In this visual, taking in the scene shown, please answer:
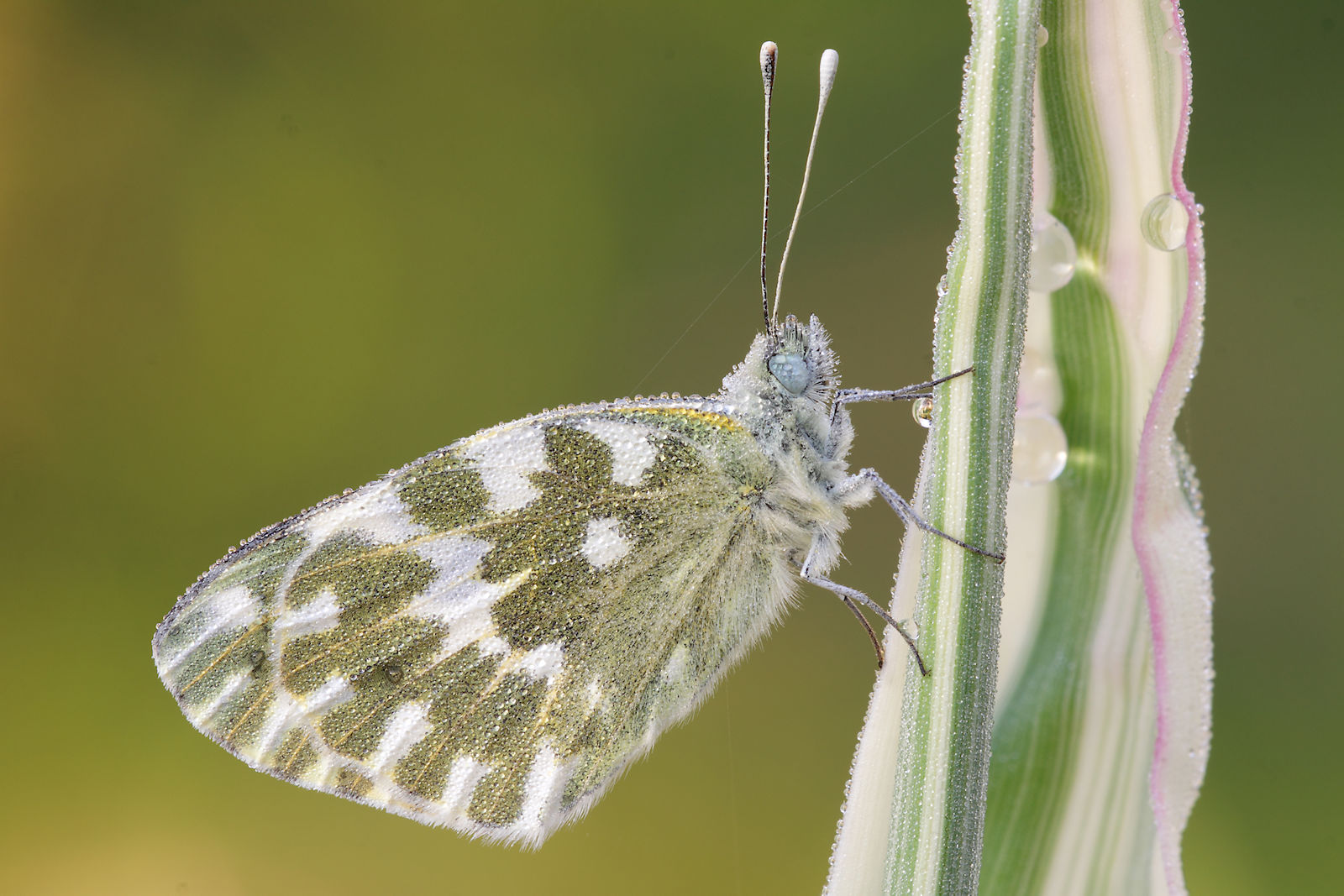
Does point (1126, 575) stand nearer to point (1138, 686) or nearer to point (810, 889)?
point (1138, 686)

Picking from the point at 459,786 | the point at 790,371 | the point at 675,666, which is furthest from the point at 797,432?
the point at 459,786

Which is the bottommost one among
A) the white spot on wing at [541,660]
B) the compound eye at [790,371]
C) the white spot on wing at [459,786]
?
the white spot on wing at [459,786]

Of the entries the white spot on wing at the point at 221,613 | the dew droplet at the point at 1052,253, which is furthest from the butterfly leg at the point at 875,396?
the white spot on wing at the point at 221,613

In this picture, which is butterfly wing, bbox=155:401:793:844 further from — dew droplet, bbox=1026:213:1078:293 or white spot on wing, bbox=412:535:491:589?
dew droplet, bbox=1026:213:1078:293

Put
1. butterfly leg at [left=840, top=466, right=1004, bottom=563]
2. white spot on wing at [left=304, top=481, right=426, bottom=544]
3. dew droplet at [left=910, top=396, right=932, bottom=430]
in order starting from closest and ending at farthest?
1. butterfly leg at [left=840, top=466, right=1004, bottom=563]
2. dew droplet at [left=910, top=396, right=932, bottom=430]
3. white spot on wing at [left=304, top=481, right=426, bottom=544]

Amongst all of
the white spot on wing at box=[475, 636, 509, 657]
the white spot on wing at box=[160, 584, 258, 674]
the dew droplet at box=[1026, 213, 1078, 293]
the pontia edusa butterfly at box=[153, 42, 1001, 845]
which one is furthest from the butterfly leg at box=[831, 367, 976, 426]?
the white spot on wing at box=[160, 584, 258, 674]

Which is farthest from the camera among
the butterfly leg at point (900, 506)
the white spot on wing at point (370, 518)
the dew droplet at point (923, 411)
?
the white spot on wing at point (370, 518)

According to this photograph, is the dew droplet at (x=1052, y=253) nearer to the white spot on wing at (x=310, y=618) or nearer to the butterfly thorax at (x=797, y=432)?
the butterfly thorax at (x=797, y=432)
